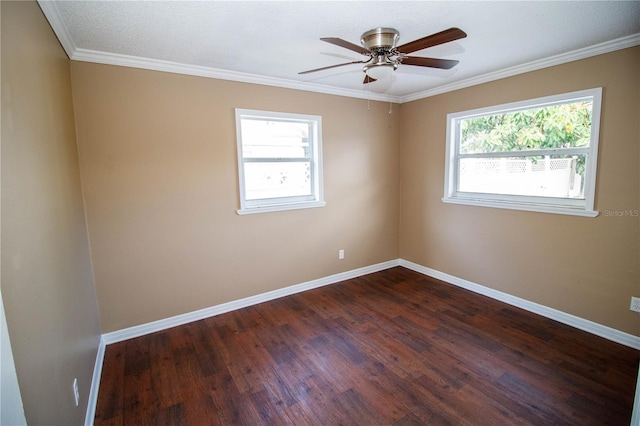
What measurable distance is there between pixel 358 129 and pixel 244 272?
2302mm

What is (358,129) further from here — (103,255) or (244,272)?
(103,255)

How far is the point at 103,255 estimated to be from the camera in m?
2.63

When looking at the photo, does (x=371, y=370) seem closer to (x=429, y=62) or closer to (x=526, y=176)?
(x=429, y=62)

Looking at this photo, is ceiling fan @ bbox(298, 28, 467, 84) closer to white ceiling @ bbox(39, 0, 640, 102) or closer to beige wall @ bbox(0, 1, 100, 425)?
white ceiling @ bbox(39, 0, 640, 102)

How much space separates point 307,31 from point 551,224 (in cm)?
283

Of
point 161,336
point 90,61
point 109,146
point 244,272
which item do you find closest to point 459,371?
point 244,272

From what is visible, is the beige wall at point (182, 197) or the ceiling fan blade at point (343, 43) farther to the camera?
the beige wall at point (182, 197)

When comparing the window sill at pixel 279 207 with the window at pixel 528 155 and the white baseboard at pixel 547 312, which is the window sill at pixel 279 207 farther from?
the white baseboard at pixel 547 312

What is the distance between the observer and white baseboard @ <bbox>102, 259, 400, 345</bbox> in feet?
9.16

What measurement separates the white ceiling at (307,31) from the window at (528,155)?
427mm

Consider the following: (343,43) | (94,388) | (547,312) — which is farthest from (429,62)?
(94,388)

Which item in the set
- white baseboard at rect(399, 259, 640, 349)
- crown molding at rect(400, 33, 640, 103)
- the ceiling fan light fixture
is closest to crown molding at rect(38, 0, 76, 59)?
the ceiling fan light fixture

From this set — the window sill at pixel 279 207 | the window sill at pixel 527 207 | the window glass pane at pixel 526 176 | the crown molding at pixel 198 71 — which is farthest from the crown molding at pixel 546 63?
the window sill at pixel 279 207

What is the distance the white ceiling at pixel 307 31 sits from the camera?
1.84 m
